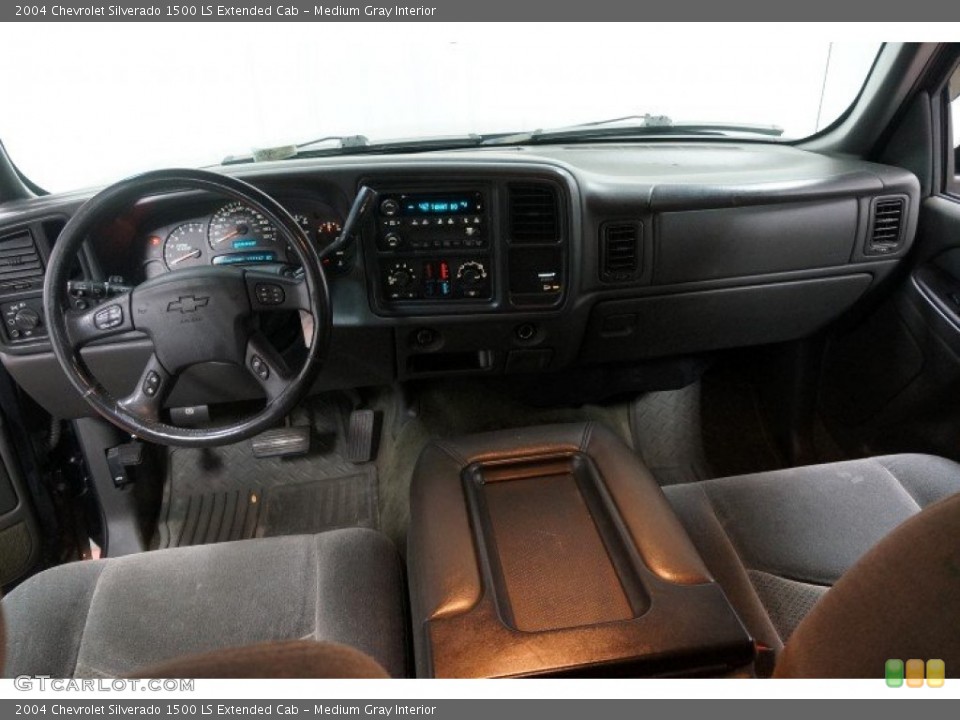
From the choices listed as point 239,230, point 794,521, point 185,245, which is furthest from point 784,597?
point 185,245

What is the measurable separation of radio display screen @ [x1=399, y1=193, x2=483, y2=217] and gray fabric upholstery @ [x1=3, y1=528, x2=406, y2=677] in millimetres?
755

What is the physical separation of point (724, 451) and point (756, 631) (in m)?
1.18

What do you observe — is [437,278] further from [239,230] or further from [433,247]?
[239,230]

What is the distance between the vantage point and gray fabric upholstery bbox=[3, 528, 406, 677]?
1193 millimetres

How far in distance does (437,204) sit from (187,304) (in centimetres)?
60

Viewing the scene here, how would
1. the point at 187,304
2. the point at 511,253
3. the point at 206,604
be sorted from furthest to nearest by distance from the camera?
the point at 511,253 < the point at 187,304 < the point at 206,604

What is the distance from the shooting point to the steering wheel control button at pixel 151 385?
1517 mm

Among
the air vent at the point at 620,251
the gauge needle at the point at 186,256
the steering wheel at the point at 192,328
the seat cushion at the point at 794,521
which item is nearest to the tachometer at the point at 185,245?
the gauge needle at the point at 186,256

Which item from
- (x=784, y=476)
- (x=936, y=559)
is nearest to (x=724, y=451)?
(x=784, y=476)

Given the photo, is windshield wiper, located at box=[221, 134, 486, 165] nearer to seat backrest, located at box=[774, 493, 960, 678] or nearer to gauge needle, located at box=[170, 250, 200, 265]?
gauge needle, located at box=[170, 250, 200, 265]

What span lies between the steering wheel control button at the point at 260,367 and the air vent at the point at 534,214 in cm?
65

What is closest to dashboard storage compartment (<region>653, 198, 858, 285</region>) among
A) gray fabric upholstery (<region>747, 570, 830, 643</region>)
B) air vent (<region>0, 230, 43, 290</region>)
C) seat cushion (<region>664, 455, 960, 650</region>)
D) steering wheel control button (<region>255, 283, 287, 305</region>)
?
seat cushion (<region>664, 455, 960, 650</region>)

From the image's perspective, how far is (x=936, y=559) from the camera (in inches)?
26.5

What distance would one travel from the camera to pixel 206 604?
1.27 metres
